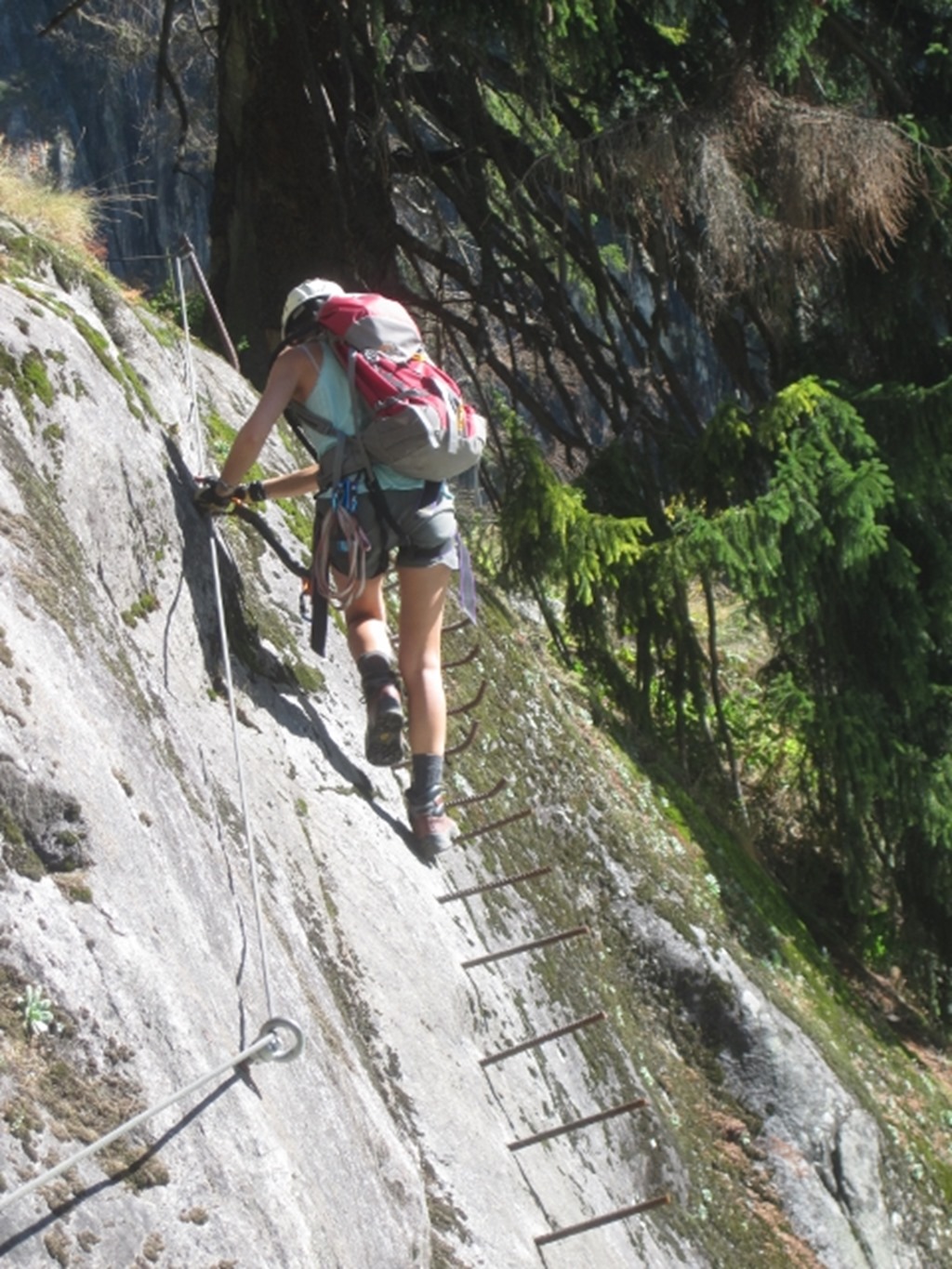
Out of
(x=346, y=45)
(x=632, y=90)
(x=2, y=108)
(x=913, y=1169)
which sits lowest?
(x=913, y=1169)

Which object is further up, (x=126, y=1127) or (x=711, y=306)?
(x=711, y=306)

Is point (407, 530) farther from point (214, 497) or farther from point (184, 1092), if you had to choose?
point (184, 1092)

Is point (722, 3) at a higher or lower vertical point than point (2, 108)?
lower

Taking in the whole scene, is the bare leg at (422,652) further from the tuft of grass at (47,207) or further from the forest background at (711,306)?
the forest background at (711,306)

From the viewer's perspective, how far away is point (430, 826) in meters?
5.63

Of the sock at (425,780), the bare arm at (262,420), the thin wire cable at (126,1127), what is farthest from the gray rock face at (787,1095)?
the thin wire cable at (126,1127)

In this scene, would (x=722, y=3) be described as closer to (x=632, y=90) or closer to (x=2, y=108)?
(x=632, y=90)

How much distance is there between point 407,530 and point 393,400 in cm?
47

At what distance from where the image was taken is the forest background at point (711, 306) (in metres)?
8.66

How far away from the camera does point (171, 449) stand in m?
5.73

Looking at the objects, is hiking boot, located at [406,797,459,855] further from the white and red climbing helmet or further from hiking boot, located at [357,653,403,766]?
the white and red climbing helmet

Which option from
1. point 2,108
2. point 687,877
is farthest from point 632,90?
point 2,108

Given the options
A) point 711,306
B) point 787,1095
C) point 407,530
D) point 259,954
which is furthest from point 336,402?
point 711,306

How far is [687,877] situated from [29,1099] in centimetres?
569
